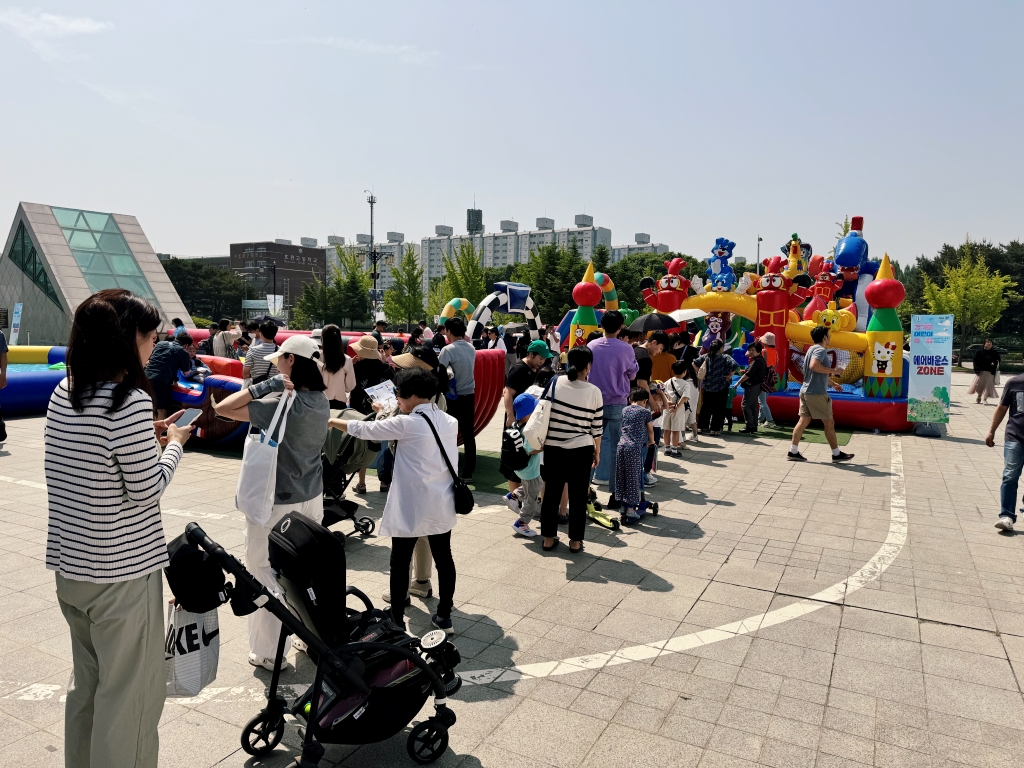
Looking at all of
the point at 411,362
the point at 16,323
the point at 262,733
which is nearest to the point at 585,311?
the point at 411,362

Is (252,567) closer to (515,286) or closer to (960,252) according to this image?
(515,286)

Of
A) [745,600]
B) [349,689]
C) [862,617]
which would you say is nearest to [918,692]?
[862,617]

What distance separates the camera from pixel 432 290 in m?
55.7

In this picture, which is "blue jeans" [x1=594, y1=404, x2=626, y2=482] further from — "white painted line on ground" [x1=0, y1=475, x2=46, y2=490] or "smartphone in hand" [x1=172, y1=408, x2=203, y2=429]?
"white painted line on ground" [x1=0, y1=475, x2=46, y2=490]

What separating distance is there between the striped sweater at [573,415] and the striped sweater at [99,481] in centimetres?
354

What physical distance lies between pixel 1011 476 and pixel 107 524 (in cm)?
741

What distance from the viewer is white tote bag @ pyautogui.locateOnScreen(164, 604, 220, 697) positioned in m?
2.64

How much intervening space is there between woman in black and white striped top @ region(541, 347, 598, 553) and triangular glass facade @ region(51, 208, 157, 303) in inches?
965

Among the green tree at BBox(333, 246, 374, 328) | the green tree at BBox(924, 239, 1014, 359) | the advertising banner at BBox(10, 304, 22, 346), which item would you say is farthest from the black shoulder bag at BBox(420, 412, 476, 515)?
the green tree at BBox(333, 246, 374, 328)

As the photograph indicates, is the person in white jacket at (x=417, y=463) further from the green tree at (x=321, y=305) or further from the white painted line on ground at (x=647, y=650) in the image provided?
the green tree at (x=321, y=305)

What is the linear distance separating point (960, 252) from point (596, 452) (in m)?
52.1

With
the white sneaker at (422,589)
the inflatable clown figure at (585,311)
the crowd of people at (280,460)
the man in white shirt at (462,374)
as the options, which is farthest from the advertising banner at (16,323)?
the white sneaker at (422,589)

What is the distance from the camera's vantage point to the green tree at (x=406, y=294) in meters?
48.4

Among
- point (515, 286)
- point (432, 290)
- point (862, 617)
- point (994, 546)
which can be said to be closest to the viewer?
point (862, 617)
